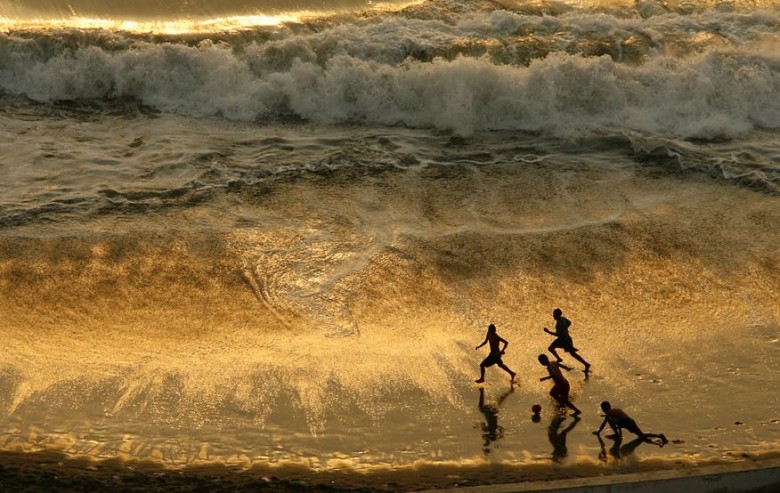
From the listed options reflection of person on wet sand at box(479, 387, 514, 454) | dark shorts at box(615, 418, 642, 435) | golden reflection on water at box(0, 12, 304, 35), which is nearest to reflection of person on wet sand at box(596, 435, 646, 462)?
dark shorts at box(615, 418, 642, 435)

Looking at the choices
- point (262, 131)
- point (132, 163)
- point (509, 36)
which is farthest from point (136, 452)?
point (509, 36)

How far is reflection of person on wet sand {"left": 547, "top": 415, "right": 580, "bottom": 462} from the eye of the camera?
1078 cm

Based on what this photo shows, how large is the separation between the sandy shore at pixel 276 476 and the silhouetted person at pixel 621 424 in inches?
15.6

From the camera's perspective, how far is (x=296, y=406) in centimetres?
1156

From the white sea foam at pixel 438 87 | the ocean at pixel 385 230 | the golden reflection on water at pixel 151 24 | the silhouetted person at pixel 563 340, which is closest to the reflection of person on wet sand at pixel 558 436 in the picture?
the ocean at pixel 385 230

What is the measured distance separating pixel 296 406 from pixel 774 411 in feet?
Answer: 18.1

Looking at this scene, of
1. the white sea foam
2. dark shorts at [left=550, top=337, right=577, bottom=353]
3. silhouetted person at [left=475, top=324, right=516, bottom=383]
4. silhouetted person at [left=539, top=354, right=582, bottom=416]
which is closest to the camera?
silhouetted person at [left=539, top=354, right=582, bottom=416]

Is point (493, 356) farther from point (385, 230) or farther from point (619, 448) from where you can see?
point (385, 230)

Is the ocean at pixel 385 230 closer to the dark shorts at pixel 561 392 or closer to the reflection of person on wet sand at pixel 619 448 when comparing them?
the reflection of person on wet sand at pixel 619 448

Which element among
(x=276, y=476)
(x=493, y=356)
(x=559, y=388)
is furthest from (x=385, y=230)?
(x=276, y=476)

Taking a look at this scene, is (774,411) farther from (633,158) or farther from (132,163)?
(132,163)

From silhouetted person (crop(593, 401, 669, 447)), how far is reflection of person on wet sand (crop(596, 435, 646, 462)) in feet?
0.14

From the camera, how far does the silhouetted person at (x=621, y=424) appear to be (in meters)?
10.8

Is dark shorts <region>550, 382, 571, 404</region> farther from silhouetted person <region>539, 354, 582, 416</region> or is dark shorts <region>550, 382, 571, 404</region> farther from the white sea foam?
the white sea foam
